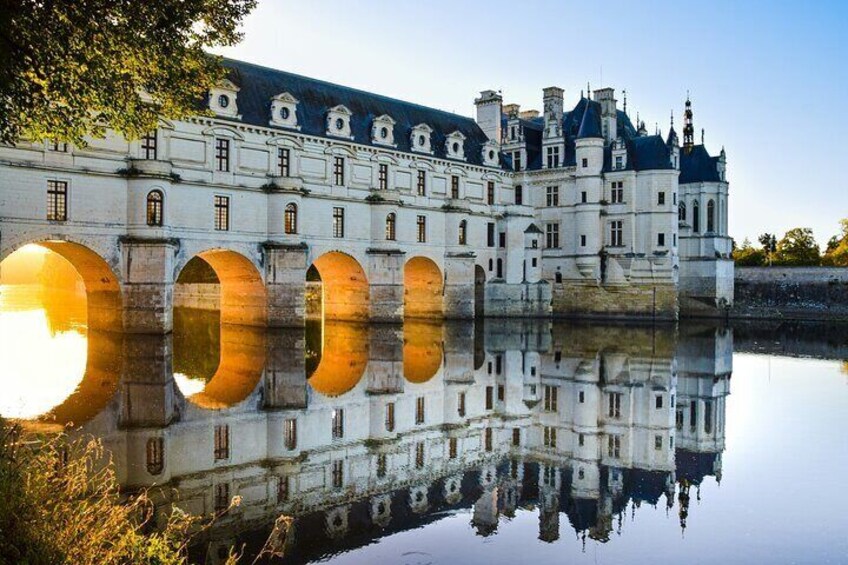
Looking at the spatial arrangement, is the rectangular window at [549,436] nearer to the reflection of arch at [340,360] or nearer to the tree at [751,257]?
the reflection of arch at [340,360]

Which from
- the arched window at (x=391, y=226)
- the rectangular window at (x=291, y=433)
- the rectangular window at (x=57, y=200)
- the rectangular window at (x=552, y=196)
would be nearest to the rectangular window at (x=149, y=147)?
the rectangular window at (x=57, y=200)

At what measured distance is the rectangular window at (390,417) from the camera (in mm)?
13691

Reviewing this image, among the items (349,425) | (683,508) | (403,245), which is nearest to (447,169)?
(403,245)

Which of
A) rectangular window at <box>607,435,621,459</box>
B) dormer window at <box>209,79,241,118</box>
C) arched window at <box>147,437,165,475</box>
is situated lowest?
rectangular window at <box>607,435,621,459</box>

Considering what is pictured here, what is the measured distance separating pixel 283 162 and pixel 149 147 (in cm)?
627

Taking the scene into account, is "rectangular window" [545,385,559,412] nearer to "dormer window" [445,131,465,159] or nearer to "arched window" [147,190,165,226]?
"arched window" [147,190,165,226]

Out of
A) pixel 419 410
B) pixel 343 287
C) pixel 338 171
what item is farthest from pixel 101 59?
pixel 343 287

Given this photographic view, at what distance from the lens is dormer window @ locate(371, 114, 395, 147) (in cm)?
3588

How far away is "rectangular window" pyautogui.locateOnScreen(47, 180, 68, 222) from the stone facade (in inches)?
1.4

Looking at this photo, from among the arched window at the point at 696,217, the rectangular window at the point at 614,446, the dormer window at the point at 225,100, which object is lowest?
the rectangular window at the point at 614,446

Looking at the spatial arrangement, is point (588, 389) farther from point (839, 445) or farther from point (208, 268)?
point (208, 268)

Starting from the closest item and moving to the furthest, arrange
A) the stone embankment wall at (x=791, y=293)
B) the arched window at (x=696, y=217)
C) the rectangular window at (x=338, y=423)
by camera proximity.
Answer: the rectangular window at (x=338, y=423) → the stone embankment wall at (x=791, y=293) → the arched window at (x=696, y=217)

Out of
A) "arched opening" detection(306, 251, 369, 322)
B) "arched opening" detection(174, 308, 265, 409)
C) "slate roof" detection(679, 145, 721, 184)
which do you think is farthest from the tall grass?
"slate roof" detection(679, 145, 721, 184)

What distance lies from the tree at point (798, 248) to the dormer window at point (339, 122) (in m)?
43.4
